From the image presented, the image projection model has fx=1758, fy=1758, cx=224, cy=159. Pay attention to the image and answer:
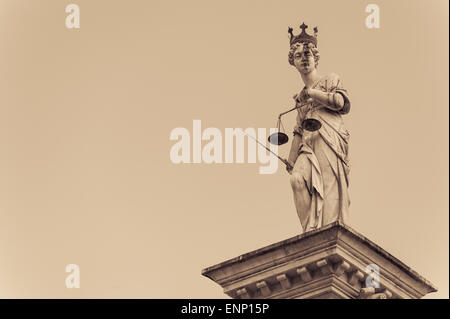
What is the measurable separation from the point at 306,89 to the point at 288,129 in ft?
70.0

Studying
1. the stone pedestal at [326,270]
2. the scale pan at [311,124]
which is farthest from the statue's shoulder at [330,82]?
the stone pedestal at [326,270]

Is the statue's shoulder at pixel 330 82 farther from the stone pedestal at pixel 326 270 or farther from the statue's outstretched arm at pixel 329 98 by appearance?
the stone pedestal at pixel 326 270

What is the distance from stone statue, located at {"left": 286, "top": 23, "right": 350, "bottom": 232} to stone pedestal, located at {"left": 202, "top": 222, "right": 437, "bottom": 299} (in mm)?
1731

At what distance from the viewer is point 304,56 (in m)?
39.8

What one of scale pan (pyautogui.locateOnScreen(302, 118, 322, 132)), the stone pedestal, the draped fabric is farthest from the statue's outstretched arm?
the stone pedestal

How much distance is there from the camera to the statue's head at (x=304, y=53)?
39750 mm

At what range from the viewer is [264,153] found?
185 ft

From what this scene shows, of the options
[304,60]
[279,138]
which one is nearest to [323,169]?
[279,138]

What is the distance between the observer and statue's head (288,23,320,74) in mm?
39750

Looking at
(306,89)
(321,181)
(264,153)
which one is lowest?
(321,181)
